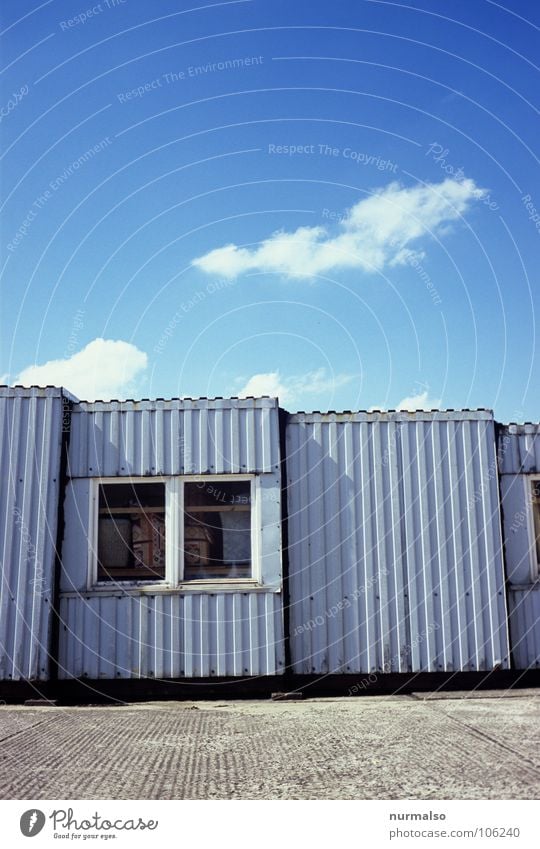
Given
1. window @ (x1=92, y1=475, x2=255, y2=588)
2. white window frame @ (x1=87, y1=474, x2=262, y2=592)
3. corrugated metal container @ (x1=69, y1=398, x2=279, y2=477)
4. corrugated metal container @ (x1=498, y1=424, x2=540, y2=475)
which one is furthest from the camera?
corrugated metal container @ (x1=498, y1=424, x2=540, y2=475)

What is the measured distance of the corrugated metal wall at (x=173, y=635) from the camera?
991 cm

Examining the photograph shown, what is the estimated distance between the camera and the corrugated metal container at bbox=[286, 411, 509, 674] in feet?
33.3

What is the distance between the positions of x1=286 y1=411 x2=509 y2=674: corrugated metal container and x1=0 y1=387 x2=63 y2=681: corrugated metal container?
3028 millimetres

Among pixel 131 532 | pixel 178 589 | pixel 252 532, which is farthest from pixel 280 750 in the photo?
pixel 131 532

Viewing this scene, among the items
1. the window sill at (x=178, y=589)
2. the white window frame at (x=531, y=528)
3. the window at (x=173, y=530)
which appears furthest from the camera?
the white window frame at (x=531, y=528)

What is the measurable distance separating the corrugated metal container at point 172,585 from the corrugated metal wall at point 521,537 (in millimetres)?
→ 3010

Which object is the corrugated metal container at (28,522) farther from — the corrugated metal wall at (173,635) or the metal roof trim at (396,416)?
the metal roof trim at (396,416)

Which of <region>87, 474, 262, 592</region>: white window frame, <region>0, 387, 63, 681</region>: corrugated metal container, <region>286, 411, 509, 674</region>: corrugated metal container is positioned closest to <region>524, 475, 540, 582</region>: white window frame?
<region>286, 411, 509, 674</region>: corrugated metal container

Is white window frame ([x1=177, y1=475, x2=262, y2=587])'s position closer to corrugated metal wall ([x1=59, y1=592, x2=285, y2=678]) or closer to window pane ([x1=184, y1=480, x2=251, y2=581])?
window pane ([x1=184, y1=480, x2=251, y2=581])

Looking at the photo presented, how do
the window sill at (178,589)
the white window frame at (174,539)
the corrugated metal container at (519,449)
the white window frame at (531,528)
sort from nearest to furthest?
1. the window sill at (178,589)
2. the white window frame at (174,539)
3. the white window frame at (531,528)
4. the corrugated metal container at (519,449)

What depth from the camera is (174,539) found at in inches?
402

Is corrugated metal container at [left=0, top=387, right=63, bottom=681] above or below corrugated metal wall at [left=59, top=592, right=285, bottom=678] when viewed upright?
above

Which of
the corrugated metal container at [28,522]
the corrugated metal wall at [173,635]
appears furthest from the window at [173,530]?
the corrugated metal container at [28,522]

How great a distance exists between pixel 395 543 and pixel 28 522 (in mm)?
4645
